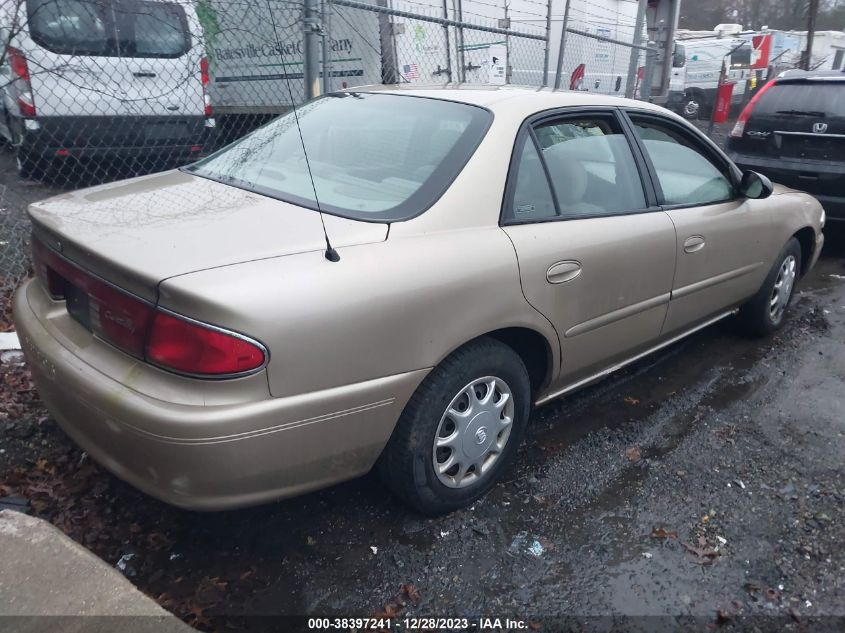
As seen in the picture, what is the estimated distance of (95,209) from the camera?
2.54m

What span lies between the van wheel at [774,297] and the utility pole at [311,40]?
3.21 meters

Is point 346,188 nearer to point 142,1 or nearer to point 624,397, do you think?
point 624,397

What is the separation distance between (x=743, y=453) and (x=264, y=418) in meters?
2.43

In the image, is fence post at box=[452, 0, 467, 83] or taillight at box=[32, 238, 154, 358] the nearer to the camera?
taillight at box=[32, 238, 154, 358]

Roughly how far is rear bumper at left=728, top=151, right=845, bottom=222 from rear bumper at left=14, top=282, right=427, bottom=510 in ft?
17.9

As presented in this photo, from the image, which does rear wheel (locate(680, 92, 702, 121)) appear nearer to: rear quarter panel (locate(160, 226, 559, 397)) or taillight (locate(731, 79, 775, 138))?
taillight (locate(731, 79, 775, 138))

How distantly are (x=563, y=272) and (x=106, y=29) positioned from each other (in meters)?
6.20

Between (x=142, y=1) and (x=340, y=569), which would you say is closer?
(x=340, y=569)

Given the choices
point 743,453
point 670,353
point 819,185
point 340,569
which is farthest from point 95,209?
point 819,185

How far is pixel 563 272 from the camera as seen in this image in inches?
112

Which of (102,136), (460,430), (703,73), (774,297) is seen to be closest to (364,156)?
(460,430)

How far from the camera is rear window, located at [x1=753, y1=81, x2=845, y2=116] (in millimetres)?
6289

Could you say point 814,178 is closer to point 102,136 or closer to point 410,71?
point 410,71

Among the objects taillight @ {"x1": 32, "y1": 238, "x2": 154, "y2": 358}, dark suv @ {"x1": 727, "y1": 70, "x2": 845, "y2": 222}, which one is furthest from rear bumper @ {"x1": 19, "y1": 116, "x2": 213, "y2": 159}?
dark suv @ {"x1": 727, "y1": 70, "x2": 845, "y2": 222}
